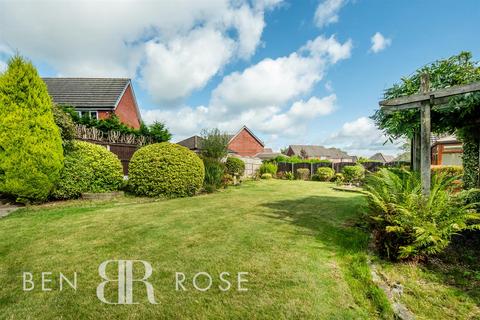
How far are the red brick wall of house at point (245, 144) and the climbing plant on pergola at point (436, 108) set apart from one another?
3031cm

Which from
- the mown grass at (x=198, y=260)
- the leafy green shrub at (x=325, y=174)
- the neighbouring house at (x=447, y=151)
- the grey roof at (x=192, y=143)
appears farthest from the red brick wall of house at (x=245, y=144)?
the mown grass at (x=198, y=260)

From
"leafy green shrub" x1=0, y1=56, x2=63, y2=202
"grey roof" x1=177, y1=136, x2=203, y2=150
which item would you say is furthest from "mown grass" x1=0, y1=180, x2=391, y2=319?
"grey roof" x1=177, y1=136, x2=203, y2=150

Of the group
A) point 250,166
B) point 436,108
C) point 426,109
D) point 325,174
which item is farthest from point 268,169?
point 426,109

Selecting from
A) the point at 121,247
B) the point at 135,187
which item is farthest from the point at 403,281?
the point at 135,187

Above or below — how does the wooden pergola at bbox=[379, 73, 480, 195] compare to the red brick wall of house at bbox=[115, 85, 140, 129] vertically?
below

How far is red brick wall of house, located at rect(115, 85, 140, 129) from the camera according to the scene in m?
19.8

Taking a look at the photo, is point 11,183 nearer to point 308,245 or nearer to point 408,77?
point 308,245

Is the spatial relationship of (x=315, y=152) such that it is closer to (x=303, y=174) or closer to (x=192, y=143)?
(x=303, y=174)

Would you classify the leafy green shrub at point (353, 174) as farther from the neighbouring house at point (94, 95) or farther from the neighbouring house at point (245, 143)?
the neighbouring house at point (245, 143)

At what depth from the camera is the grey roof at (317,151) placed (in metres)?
54.7

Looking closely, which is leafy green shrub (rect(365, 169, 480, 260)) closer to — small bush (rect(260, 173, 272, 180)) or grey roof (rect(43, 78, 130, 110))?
small bush (rect(260, 173, 272, 180))

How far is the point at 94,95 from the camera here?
18.4m

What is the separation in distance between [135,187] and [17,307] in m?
6.81

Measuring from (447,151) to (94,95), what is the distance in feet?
90.8
